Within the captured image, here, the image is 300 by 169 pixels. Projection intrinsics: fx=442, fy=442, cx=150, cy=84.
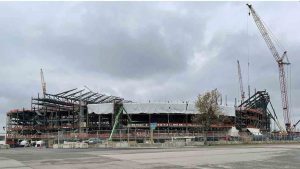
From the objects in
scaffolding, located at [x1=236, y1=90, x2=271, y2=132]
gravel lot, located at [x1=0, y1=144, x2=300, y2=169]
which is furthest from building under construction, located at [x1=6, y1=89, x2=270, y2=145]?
gravel lot, located at [x1=0, y1=144, x2=300, y2=169]

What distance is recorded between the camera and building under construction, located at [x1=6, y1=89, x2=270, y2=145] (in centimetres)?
12219

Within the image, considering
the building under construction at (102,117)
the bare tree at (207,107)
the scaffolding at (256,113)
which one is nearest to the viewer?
the bare tree at (207,107)

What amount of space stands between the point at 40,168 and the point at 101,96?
364ft

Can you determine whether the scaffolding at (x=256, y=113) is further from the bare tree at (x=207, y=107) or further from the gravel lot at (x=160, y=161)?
the gravel lot at (x=160, y=161)

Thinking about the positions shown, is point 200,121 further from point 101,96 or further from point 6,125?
point 6,125

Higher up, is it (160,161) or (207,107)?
(207,107)

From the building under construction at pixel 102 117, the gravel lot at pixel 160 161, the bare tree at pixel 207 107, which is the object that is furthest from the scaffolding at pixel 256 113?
the gravel lot at pixel 160 161

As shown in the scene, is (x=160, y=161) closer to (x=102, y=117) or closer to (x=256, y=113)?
(x=102, y=117)

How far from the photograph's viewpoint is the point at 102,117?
129 meters

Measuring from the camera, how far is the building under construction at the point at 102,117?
401 feet

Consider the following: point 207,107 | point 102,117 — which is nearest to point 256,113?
point 102,117

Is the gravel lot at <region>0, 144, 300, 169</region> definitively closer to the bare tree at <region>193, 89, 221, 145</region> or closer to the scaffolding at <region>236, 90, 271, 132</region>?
the bare tree at <region>193, 89, 221, 145</region>

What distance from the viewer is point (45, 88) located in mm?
174250

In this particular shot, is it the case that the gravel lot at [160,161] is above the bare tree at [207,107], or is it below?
below
